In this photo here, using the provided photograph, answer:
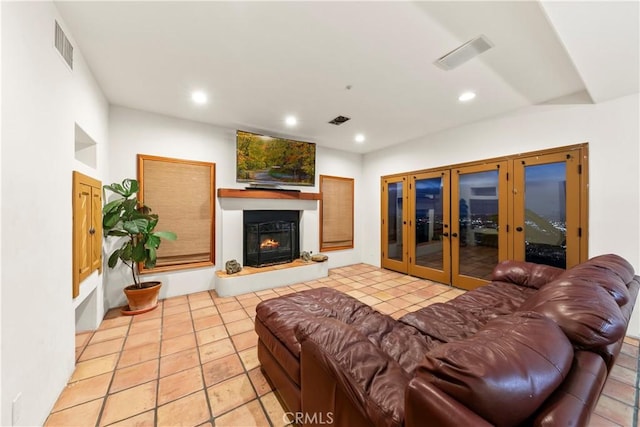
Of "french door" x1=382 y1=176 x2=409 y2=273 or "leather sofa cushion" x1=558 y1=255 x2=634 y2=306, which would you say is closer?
"leather sofa cushion" x1=558 y1=255 x2=634 y2=306

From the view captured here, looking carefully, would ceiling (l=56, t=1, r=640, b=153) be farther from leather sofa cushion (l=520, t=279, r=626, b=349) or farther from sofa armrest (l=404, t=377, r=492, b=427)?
sofa armrest (l=404, t=377, r=492, b=427)

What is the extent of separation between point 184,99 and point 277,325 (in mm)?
3052

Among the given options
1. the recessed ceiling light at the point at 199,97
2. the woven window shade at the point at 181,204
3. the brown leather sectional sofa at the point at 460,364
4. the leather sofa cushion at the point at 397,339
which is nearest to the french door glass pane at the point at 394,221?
the brown leather sectional sofa at the point at 460,364

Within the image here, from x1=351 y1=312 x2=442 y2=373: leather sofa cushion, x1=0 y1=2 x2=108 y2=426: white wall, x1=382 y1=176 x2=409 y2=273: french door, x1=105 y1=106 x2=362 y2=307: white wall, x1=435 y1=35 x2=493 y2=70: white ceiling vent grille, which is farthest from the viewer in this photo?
x1=382 y1=176 x2=409 y2=273: french door

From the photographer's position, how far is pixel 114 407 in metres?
1.64

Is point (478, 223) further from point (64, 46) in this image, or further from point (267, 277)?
point (64, 46)

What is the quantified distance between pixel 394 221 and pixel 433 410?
477 cm

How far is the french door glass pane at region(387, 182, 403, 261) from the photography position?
5100 millimetres

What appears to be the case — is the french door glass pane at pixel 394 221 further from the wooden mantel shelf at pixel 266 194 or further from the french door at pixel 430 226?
the wooden mantel shelf at pixel 266 194

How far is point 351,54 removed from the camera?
222cm

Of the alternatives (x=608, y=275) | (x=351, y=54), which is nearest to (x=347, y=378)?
(x=608, y=275)

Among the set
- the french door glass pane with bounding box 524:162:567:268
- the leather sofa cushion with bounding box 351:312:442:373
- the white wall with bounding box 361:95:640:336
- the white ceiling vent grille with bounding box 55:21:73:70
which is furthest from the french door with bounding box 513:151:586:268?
the white ceiling vent grille with bounding box 55:21:73:70

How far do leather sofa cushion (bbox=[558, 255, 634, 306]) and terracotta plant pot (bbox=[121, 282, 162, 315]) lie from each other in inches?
164

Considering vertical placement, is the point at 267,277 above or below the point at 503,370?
below
